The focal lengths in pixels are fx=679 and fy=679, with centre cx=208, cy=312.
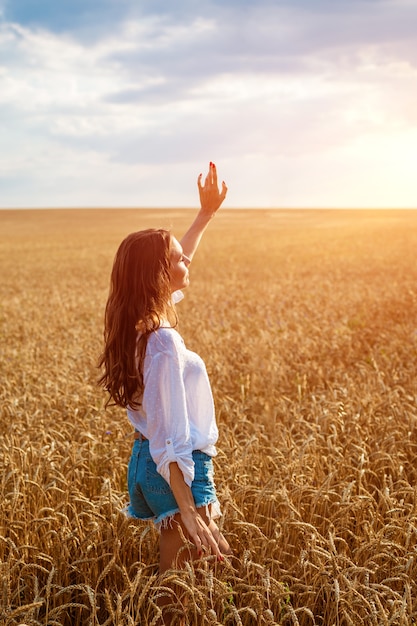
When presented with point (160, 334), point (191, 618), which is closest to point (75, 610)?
point (191, 618)

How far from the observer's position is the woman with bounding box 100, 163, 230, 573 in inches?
111


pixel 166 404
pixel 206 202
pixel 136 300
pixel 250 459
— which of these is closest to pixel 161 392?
pixel 166 404

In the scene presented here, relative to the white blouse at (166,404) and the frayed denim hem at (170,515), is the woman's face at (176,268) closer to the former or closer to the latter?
the white blouse at (166,404)

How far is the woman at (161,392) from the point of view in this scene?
2812mm

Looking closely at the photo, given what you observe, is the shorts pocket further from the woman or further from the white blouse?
the white blouse

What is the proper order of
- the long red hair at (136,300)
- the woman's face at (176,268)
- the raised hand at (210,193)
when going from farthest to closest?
the raised hand at (210,193)
the woman's face at (176,268)
the long red hair at (136,300)

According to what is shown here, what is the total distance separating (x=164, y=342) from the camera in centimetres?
287

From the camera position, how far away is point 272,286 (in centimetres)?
1850

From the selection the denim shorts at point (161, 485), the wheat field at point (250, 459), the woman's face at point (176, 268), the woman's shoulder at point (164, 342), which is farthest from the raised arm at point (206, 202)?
the denim shorts at point (161, 485)

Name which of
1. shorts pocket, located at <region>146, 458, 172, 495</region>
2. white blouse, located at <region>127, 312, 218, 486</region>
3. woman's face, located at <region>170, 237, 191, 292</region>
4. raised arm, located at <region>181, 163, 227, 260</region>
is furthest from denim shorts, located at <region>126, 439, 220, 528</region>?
raised arm, located at <region>181, 163, 227, 260</region>

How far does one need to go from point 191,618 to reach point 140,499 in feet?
2.14

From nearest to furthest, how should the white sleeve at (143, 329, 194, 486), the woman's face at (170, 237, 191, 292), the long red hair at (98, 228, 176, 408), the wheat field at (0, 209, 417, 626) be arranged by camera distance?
1. the white sleeve at (143, 329, 194, 486)
2. the long red hair at (98, 228, 176, 408)
3. the woman's face at (170, 237, 191, 292)
4. the wheat field at (0, 209, 417, 626)

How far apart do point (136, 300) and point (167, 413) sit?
0.52m

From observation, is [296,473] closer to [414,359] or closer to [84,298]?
[414,359]
